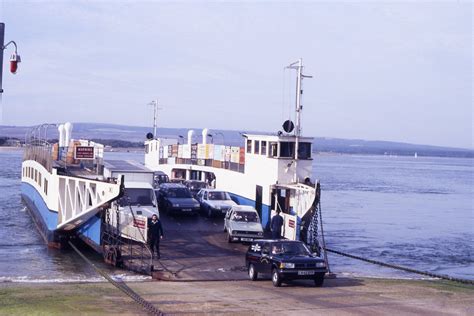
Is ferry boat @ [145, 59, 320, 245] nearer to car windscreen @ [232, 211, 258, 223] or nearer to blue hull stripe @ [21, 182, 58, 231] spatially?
car windscreen @ [232, 211, 258, 223]

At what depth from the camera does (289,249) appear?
2109 centimetres

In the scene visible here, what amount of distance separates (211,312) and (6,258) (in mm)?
16178

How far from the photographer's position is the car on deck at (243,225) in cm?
2788

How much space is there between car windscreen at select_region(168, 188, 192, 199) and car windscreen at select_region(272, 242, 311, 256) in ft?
46.5

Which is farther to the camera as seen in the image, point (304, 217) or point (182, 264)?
point (304, 217)

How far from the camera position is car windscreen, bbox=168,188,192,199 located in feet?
115

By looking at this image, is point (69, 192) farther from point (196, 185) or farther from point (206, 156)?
point (206, 156)

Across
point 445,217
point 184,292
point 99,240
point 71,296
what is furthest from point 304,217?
point 445,217

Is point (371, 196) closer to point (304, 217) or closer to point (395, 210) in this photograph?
point (395, 210)

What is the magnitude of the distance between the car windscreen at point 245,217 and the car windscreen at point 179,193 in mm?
6765

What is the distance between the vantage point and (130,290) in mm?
19000

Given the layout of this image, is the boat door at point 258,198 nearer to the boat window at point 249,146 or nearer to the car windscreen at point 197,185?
the boat window at point 249,146

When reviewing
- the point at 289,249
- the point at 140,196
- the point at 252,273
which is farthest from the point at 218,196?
the point at 289,249

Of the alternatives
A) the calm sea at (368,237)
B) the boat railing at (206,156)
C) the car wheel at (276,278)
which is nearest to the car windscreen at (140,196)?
the calm sea at (368,237)
